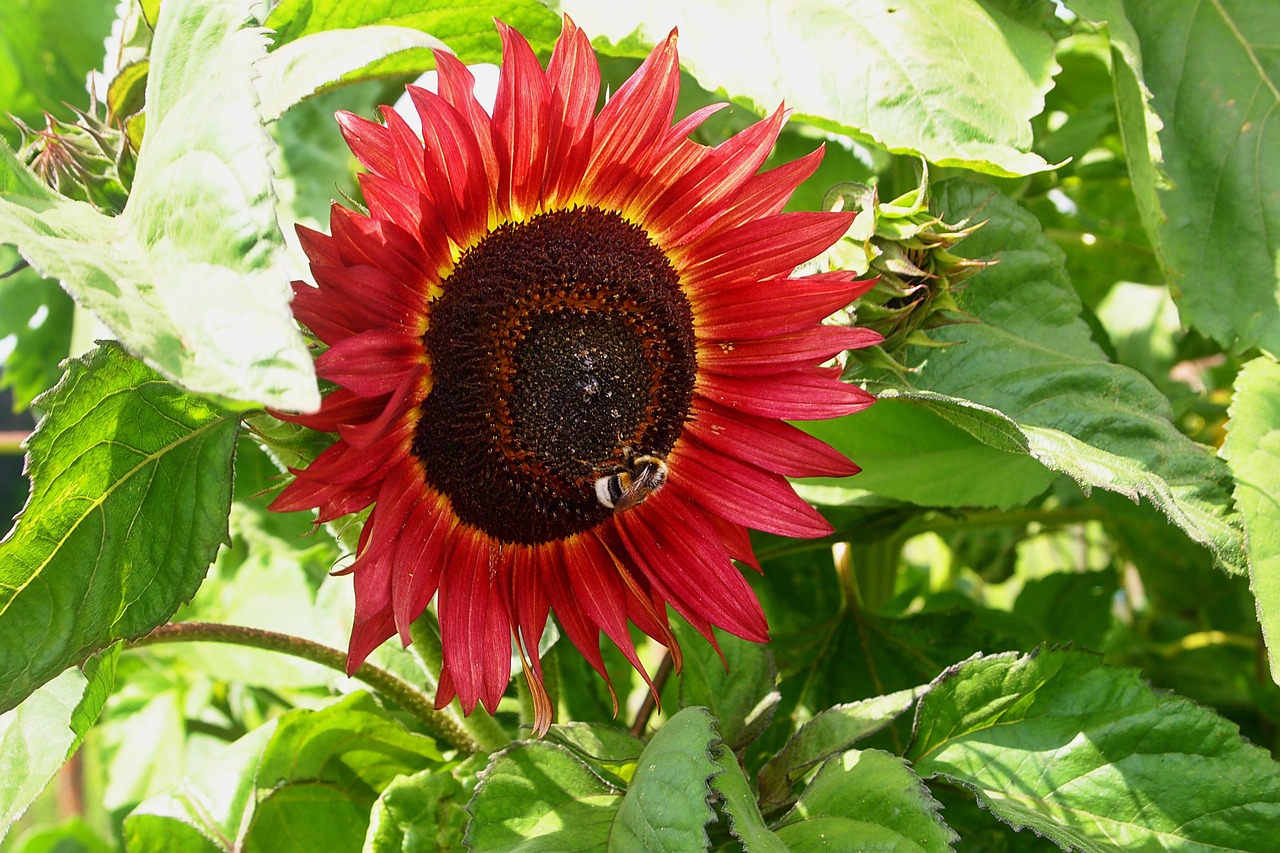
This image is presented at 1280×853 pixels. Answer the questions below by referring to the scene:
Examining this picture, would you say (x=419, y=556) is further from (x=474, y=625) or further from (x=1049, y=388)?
(x=1049, y=388)

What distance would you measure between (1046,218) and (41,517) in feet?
2.89

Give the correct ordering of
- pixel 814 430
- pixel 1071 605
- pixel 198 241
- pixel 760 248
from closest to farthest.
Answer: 1. pixel 198 241
2. pixel 760 248
3. pixel 814 430
4. pixel 1071 605

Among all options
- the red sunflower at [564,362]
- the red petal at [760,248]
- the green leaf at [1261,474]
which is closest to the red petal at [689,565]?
the red sunflower at [564,362]

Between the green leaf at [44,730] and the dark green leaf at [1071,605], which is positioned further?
the dark green leaf at [1071,605]

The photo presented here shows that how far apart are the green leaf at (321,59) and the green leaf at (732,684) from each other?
0.34 metres

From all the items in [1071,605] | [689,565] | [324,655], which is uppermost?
[689,565]

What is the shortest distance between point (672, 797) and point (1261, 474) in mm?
337

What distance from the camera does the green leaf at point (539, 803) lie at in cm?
51

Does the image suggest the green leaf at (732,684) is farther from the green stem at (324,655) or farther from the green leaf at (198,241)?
the green leaf at (198,241)

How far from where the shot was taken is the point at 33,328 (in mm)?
1004

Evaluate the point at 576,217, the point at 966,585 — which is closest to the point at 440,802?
the point at 576,217

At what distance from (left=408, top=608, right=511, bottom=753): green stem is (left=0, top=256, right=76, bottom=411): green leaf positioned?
0.48m

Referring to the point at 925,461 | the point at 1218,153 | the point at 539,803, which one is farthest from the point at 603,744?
the point at 1218,153

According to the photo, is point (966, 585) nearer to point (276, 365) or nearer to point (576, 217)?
point (576, 217)
